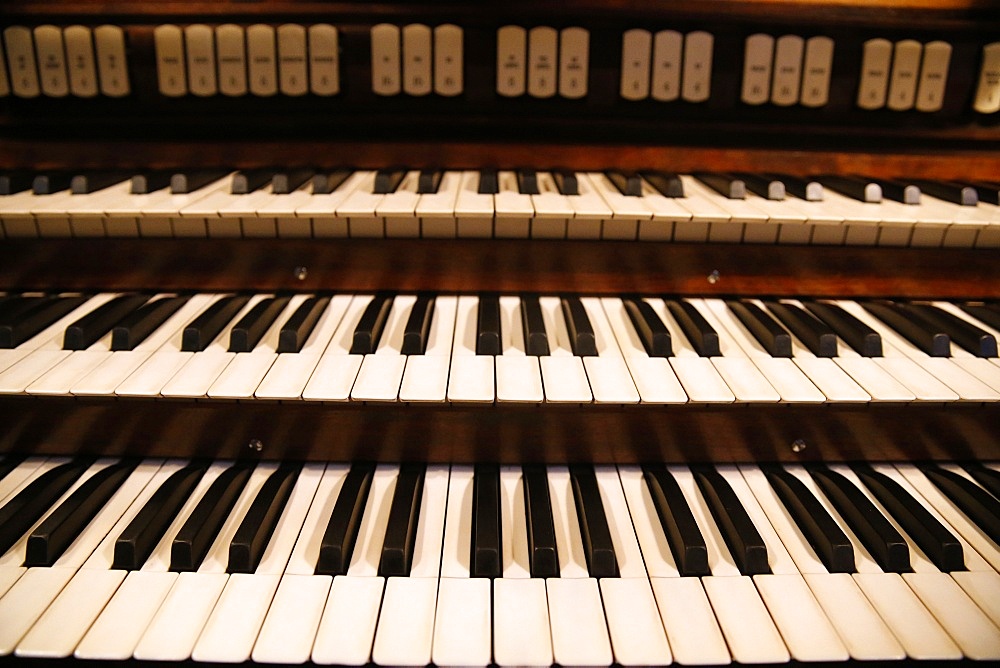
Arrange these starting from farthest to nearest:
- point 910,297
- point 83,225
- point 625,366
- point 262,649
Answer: point 910,297
point 83,225
point 625,366
point 262,649

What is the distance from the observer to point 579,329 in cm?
130

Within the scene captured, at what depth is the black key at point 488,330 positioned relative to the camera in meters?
1.26

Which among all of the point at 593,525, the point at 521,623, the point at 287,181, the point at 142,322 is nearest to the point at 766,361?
the point at 593,525

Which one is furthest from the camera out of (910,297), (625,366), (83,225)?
(910,297)

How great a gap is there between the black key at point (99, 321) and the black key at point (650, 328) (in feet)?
3.44

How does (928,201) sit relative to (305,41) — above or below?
below

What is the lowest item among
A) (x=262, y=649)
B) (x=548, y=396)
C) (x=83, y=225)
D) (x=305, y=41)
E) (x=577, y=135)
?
(x=262, y=649)

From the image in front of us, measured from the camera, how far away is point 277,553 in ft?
3.59

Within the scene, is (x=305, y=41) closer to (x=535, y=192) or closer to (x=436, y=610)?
(x=535, y=192)

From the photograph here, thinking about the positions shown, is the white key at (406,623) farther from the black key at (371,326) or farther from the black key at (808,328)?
the black key at (808,328)

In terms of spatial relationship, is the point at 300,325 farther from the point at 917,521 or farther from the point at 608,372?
the point at 917,521

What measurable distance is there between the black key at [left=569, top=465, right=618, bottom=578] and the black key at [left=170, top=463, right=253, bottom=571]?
24.4 inches

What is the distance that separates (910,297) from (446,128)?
3.70ft

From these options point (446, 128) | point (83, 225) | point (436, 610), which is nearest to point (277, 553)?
point (436, 610)
